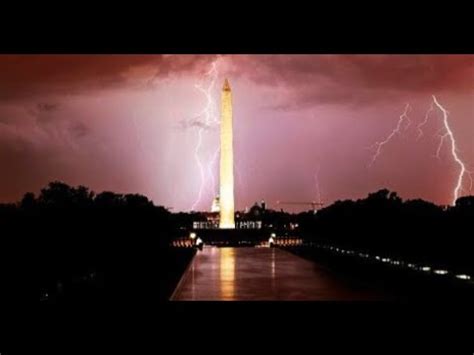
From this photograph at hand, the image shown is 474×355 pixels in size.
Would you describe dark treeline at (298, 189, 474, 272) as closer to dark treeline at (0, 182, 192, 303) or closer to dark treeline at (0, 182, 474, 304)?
dark treeline at (0, 182, 474, 304)

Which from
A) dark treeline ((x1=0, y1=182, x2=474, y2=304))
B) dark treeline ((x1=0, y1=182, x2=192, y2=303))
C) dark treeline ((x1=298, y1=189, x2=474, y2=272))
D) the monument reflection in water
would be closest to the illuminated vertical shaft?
dark treeline ((x1=298, y1=189, x2=474, y2=272))

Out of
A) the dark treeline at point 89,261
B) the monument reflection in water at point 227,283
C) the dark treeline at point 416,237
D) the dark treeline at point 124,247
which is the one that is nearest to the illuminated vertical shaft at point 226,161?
the dark treeline at point 416,237

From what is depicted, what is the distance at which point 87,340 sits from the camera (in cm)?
646

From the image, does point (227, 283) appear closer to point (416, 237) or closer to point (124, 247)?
point (124, 247)

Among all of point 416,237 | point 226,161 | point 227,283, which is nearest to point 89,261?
point 227,283

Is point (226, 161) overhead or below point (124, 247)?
overhead

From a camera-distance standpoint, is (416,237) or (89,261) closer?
(89,261)

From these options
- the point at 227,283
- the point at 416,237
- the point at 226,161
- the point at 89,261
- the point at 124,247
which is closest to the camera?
the point at 227,283

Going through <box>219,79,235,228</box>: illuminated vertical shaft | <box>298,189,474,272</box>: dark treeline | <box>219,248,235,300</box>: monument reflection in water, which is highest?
<box>219,79,235,228</box>: illuminated vertical shaft

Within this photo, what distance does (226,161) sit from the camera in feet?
137

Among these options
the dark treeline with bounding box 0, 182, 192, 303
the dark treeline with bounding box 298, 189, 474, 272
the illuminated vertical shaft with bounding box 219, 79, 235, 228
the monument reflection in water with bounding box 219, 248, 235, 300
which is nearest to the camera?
the dark treeline with bounding box 0, 182, 192, 303

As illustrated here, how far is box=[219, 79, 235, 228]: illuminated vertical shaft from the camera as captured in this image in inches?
1628
